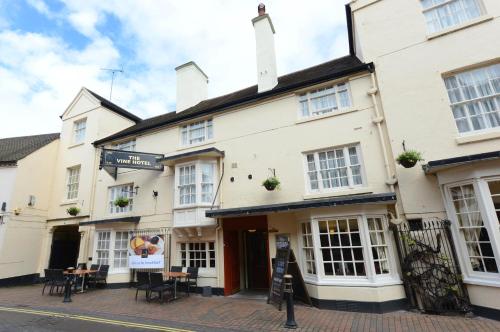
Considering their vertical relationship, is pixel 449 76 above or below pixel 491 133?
above

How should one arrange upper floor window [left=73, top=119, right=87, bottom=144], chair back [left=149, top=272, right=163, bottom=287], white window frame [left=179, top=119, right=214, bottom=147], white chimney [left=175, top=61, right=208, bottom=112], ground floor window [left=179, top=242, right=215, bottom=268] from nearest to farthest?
chair back [left=149, top=272, right=163, bottom=287] < ground floor window [left=179, top=242, right=215, bottom=268] < white window frame [left=179, top=119, right=214, bottom=147] < white chimney [left=175, top=61, right=208, bottom=112] < upper floor window [left=73, top=119, right=87, bottom=144]

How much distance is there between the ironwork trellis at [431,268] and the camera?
21.3 feet

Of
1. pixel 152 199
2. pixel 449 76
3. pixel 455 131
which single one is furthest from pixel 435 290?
pixel 152 199

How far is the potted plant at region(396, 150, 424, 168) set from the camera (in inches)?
288

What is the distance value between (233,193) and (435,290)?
699 centimetres

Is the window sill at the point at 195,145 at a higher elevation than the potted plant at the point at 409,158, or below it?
higher

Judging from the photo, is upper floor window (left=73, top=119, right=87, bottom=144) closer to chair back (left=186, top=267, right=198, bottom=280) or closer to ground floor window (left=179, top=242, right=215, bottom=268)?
ground floor window (left=179, top=242, right=215, bottom=268)

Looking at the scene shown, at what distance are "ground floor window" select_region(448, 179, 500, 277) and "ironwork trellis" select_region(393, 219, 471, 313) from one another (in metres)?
0.34

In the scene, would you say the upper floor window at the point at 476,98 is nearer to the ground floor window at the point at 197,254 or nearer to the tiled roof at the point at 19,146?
the ground floor window at the point at 197,254

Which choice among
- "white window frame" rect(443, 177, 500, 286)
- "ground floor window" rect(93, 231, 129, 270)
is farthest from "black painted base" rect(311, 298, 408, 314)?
"ground floor window" rect(93, 231, 129, 270)

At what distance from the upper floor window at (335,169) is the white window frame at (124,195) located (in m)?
8.75

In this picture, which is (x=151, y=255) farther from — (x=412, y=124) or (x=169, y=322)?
(x=412, y=124)

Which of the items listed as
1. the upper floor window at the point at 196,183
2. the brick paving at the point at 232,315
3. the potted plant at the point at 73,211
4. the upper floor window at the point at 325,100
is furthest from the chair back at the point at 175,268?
the upper floor window at the point at 325,100

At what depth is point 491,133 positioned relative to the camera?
6969 mm
